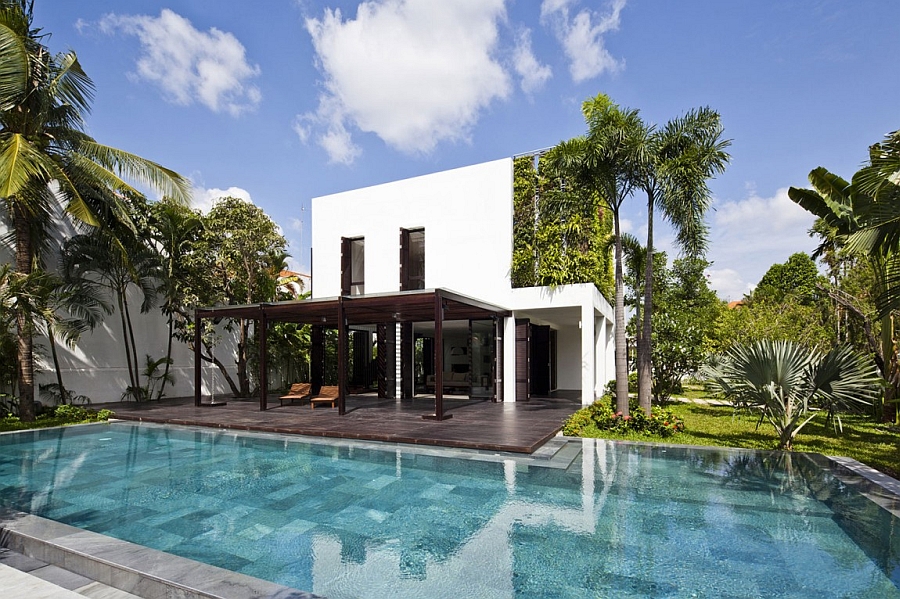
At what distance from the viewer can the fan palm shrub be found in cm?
880

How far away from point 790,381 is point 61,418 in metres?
17.8

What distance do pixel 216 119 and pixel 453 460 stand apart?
16156 mm

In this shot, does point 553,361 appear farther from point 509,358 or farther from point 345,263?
point 345,263

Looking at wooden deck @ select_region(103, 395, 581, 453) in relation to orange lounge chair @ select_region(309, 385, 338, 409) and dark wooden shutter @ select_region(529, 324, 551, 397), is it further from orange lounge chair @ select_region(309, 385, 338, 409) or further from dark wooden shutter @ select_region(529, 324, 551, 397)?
dark wooden shutter @ select_region(529, 324, 551, 397)

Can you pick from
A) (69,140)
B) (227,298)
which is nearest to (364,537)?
(69,140)

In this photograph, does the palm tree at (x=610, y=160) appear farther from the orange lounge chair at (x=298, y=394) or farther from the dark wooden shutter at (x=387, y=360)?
the orange lounge chair at (x=298, y=394)

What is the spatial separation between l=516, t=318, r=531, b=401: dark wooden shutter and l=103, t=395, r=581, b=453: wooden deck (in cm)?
58

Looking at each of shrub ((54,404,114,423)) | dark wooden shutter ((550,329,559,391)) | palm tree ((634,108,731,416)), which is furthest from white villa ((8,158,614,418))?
palm tree ((634,108,731,416))

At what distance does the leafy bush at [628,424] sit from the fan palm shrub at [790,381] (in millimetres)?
1935

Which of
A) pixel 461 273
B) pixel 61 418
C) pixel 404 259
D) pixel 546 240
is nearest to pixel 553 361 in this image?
pixel 461 273

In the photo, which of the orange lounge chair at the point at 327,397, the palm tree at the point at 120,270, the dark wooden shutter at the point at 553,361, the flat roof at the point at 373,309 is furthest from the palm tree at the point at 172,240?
the dark wooden shutter at the point at 553,361

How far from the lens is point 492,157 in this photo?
58.8 ft

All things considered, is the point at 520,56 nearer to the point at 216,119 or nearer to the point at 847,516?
the point at 216,119

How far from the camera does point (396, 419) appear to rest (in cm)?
1281
